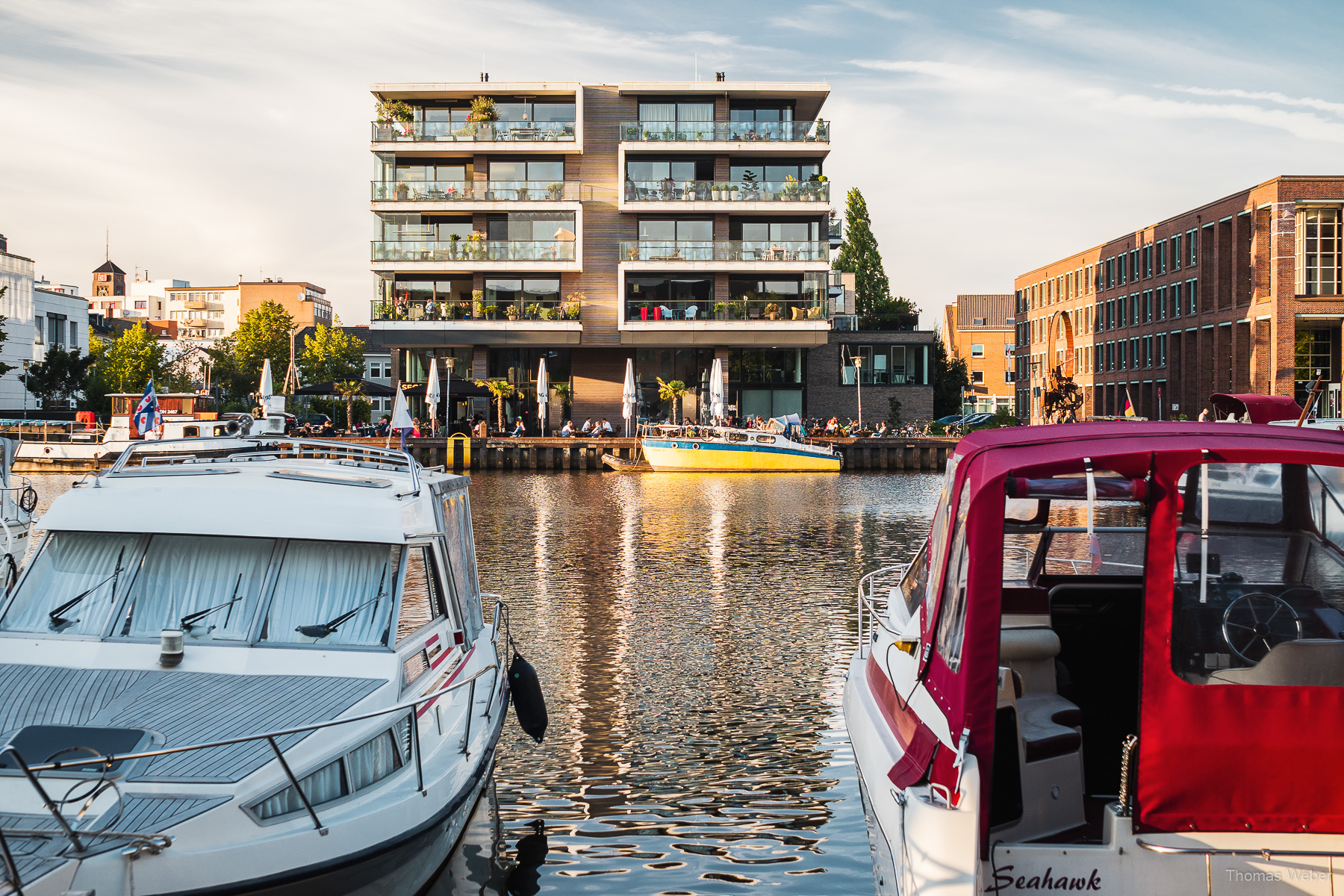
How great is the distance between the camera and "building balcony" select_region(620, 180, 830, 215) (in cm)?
6044

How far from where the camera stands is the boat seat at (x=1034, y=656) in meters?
6.50


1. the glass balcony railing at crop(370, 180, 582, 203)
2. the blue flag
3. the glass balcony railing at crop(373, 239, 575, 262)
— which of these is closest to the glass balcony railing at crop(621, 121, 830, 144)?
the glass balcony railing at crop(370, 180, 582, 203)

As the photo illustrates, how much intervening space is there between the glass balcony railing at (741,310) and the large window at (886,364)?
7748 millimetres

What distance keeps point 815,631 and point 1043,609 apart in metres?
8.86

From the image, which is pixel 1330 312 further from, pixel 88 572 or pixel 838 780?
pixel 88 572

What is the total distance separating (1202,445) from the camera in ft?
17.2

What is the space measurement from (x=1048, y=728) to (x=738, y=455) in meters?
45.9

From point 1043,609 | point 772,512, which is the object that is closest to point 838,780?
point 1043,609

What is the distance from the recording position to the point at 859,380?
215 feet

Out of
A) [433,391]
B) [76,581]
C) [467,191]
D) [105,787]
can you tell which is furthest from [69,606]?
[467,191]

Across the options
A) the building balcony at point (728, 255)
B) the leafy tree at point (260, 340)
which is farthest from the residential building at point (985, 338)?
the building balcony at point (728, 255)

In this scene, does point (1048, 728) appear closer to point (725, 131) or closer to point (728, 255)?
point (728, 255)

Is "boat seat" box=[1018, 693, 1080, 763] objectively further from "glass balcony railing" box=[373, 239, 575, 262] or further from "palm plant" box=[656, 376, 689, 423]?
"glass balcony railing" box=[373, 239, 575, 262]

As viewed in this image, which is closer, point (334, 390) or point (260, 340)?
point (334, 390)
